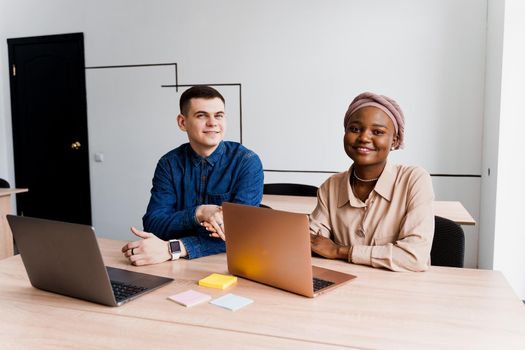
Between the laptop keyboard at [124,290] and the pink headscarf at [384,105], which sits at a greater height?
the pink headscarf at [384,105]

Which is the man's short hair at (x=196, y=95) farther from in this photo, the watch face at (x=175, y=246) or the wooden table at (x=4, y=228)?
the wooden table at (x=4, y=228)

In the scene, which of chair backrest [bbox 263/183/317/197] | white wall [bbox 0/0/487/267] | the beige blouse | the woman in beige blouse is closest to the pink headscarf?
the woman in beige blouse

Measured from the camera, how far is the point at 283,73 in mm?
4203

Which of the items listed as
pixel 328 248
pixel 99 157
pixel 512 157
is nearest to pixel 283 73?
pixel 512 157

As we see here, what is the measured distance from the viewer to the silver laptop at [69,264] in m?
1.15

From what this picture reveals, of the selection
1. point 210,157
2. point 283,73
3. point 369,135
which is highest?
point 283,73

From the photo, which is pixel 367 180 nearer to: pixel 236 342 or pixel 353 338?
pixel 353 338

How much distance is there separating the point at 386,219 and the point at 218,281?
0.67m

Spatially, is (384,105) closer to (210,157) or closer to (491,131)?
(210,157)

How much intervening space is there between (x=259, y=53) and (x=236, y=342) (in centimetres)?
360

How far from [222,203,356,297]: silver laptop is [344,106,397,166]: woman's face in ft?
1.41

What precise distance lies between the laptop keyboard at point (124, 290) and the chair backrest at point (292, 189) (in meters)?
1.95

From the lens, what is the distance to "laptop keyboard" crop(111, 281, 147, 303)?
1.27m

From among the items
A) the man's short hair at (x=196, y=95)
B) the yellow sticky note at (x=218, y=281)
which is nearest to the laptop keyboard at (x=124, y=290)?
the yellow sticky note at (x=218, y=281)
